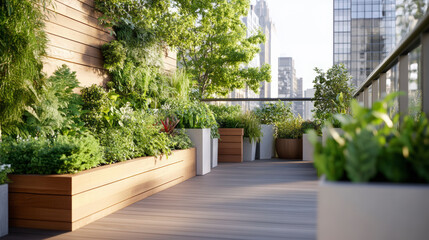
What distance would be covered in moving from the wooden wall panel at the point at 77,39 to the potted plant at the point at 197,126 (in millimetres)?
1150

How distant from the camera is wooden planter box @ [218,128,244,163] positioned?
277 inches

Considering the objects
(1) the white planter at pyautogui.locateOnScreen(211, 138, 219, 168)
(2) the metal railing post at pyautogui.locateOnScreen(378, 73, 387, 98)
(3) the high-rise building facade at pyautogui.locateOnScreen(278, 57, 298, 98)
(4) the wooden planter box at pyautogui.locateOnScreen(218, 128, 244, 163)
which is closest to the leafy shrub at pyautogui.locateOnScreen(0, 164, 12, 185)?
(2) the metal railing post at pyautogui.locateOnScreen(378, 73, 387, 98)

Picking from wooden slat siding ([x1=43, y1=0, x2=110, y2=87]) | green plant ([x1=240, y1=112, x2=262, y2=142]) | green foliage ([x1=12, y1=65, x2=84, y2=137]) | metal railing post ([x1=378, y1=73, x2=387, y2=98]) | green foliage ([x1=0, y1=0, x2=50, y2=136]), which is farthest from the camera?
green plant ([x1=240, y1=112, x2=262, y2=142])

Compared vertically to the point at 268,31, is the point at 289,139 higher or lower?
lower

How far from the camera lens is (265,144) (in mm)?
7820

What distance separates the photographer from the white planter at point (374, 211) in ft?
3.47

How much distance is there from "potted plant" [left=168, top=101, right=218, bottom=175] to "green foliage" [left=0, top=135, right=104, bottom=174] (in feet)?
8.21

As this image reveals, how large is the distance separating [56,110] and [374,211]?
3.28 metres

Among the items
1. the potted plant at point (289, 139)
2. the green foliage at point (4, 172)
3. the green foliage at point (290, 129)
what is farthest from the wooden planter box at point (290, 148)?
the green foliage at point (4, 172)

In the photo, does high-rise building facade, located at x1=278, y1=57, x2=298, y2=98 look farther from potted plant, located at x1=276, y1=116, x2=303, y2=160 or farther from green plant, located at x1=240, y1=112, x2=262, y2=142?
green plant, located at x1=240, y1=112, x2=262, y2=142

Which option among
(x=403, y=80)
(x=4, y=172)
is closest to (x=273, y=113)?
(x=403, y=80)

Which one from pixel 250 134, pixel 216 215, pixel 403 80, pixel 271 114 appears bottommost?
pixel 216 215

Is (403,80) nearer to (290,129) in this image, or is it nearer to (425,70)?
(425,70)

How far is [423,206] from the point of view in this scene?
41.4 inches
